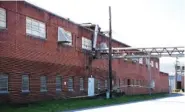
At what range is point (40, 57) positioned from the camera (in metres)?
27.5

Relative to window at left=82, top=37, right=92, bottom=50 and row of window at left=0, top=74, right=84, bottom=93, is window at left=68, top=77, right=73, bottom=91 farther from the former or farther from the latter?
window at left=82, top=37, right=92, bottom=50

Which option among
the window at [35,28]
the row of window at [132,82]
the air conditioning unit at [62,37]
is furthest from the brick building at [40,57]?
the row of window at [132,82]

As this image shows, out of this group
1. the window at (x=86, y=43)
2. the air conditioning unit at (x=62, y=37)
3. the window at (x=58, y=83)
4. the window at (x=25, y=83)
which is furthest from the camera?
the window at (x=86, y=43)

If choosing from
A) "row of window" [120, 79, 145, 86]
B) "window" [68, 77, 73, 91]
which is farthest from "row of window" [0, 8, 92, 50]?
"row of window" [120, 79, 145, 86]

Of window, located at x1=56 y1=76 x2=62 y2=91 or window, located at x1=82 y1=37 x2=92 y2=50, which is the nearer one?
window, located at x1=56 y1=76 x2=62 y2=91

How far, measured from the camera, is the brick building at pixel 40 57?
23422 millimetres

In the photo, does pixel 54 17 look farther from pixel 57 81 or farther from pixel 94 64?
pixel 94 64

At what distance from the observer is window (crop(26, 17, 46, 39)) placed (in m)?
26.2

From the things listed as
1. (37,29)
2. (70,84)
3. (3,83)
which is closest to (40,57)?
(37,29)

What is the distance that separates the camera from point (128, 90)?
173ft

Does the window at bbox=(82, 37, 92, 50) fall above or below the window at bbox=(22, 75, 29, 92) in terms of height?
above

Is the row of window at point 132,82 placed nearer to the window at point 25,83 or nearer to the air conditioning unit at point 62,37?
the air conditioning unit at point 62,37

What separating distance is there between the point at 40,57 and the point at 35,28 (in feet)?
7.36

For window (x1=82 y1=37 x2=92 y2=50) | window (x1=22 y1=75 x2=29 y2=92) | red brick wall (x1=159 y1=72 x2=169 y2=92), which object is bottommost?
red brick wall (x1=159 y1=72 x2=169 y2=92)
